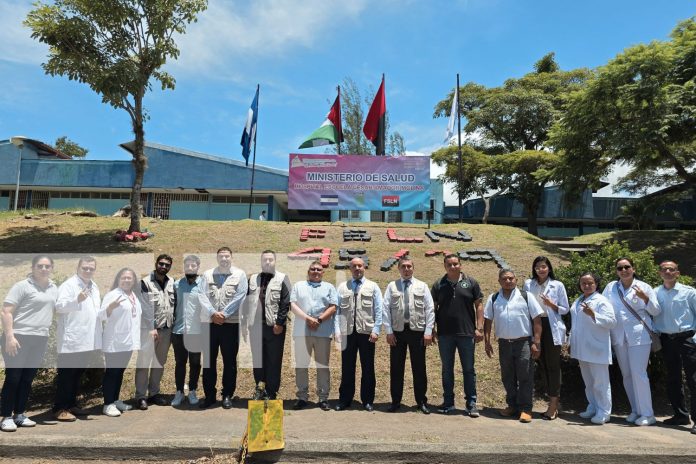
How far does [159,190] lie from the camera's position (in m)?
29.1

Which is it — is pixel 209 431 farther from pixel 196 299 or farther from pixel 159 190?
pixel 159 190

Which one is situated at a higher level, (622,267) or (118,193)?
(118,193)

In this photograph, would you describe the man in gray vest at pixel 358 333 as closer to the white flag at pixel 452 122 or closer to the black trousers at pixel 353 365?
the black trousers at pixel 353 365

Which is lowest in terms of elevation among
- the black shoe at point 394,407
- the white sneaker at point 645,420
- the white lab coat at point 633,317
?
the black shoe at point 394,407

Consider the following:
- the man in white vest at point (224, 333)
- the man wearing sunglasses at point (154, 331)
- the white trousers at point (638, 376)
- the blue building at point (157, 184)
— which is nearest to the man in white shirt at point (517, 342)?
the white trousers at point (638, 376)

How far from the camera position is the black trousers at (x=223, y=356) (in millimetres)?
5375

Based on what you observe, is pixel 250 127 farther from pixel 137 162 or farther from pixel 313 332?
pixel 313 332

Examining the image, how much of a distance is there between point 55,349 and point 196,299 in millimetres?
1614

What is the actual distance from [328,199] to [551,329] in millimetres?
10866

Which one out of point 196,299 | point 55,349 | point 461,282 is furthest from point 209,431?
point 461,282

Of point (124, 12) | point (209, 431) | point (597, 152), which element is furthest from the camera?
point (597, 152)

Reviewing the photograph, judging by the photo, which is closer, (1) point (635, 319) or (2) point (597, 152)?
(1) point (635, 319)

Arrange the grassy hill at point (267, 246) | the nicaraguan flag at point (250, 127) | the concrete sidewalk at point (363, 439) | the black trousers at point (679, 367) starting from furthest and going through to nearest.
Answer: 1. the nicaraguan flag at point (250, 127)
2. the grassy hill at point (267, 246)
3. the black trousers at point (679, 367)
4. the concrete sidewalk at point (363, 439)

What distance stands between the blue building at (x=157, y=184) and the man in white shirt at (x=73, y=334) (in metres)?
22.4
